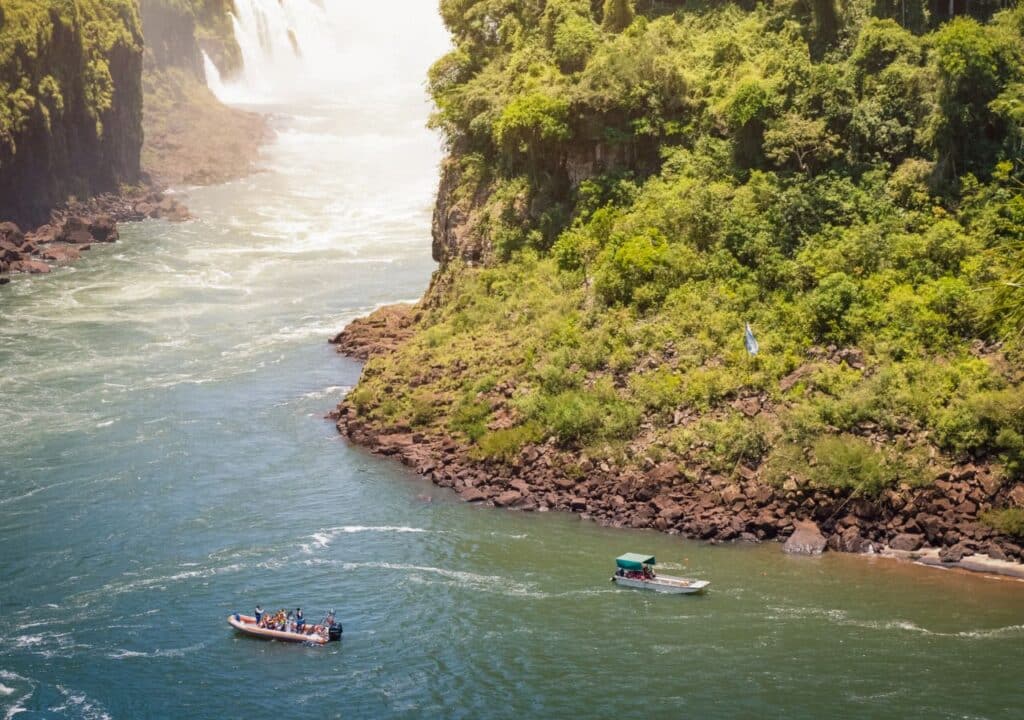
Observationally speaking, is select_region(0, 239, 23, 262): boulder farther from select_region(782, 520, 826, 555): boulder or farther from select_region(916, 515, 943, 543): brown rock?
select_region(916, 515, 943, 543): brown rock

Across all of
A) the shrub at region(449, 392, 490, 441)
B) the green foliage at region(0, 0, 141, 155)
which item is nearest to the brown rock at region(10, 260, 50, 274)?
the green foliage at region(0, 0, 141, 155)

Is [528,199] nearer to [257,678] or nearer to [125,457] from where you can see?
[125,457]

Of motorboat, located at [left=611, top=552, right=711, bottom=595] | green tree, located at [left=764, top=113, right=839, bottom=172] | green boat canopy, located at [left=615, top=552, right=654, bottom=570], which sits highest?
green tree, located at [left=764, top=113, right=839, bottom=172]

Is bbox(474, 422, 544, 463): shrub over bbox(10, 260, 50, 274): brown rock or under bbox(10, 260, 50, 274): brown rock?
under

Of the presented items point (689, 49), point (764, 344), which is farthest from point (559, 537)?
point (689, 49)

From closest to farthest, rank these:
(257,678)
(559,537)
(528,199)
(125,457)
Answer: (257,678)
(559,537)
(125,457)
(528,199)

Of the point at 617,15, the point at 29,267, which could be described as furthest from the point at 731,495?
the point at 29,267

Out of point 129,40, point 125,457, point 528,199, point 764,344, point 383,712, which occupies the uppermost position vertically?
point 129,40
